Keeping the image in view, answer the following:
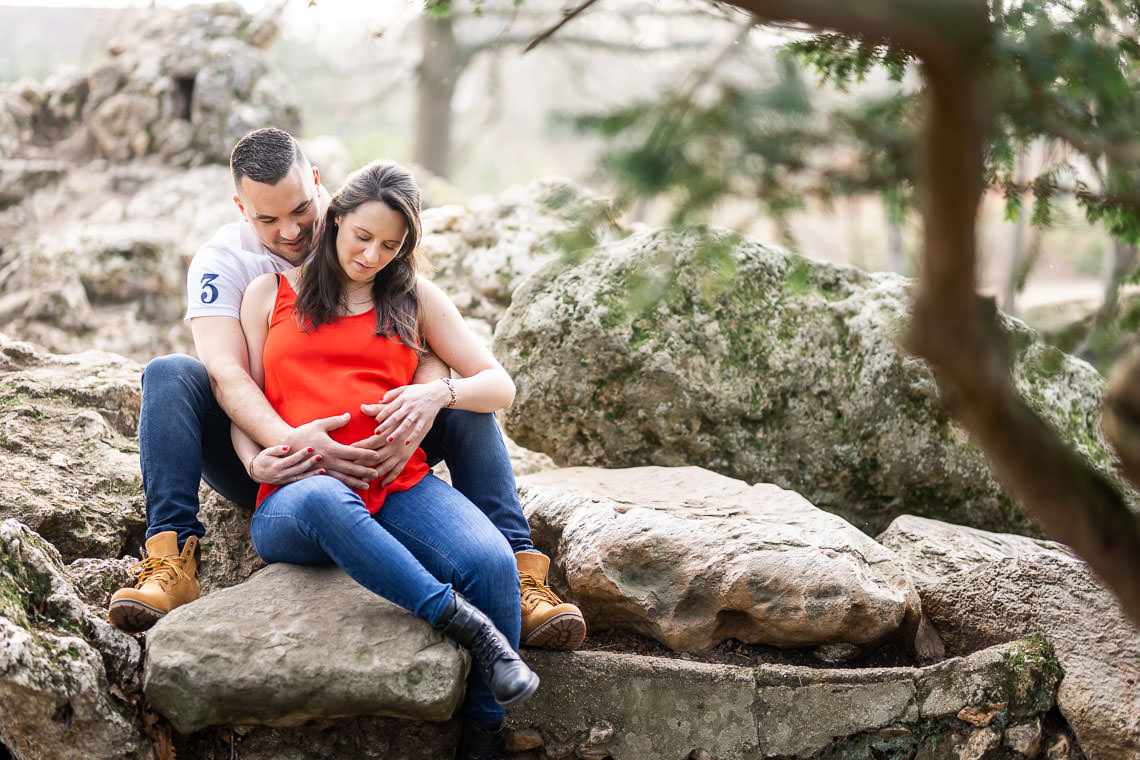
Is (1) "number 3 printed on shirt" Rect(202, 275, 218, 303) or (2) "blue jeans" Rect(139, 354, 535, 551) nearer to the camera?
(2) "blue jeans" Rect(139, 354, 535, 551)

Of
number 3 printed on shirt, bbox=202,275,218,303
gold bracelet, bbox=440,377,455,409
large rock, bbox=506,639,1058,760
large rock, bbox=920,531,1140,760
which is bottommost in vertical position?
large rock, bbox=506,639,1058,760

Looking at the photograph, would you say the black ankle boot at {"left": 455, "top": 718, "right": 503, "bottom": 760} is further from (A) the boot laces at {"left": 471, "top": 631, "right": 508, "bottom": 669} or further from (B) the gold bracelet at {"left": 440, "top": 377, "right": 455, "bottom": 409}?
(B) the gold bracelet at {"left": 440, "top": 377, "right": 455, "bottom": 409}

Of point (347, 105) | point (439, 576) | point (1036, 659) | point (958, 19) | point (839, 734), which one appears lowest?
point (347, 105)

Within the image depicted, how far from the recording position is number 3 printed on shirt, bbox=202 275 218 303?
2955 mm

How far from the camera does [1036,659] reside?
2949 mm

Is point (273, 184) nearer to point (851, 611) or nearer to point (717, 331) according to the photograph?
point (717, 331)

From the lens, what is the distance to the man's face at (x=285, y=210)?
3.06 m

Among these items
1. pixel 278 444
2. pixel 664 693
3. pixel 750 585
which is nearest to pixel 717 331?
pixel 750 585

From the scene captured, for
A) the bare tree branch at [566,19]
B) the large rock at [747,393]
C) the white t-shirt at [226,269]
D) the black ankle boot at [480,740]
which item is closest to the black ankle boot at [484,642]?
the black ankle boot at [480,740]

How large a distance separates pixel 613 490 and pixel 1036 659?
1.46 m

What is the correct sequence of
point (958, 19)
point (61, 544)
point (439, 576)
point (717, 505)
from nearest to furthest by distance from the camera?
point (958, 19) → point (439, 576) → point (61, 544) → point (717, 505)

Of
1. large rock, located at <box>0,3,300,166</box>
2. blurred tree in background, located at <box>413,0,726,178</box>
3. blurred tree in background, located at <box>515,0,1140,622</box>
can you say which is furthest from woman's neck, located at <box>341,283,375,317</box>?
blurred tree in background, located at <box>413,0,726,178</box>

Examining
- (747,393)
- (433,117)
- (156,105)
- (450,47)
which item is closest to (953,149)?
(747,393)

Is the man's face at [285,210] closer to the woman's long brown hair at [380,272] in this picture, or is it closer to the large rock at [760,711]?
the woman's long brown hair at [380,272]
